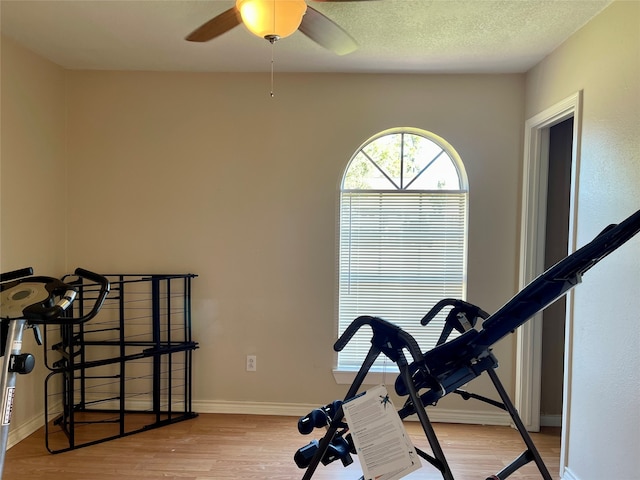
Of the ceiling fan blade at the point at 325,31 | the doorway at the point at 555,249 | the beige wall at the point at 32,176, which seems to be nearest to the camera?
the ceiling fan blade at the point at 325,31

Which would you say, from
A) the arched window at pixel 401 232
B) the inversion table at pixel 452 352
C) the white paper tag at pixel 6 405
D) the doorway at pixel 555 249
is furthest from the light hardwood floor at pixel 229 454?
the white paper tag at pixel 6 405

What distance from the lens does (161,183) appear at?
9.37 ft

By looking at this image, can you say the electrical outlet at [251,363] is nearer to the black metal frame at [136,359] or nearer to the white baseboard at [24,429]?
the black metal frame at [136,359]

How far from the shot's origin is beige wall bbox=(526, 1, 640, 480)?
1693mm

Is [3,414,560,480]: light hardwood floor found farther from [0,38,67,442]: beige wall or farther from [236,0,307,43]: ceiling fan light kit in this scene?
[236,0,307,43]: ceiling fan light kit

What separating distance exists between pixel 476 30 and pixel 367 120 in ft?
2.85

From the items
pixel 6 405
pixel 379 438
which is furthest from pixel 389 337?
pixel 6 405

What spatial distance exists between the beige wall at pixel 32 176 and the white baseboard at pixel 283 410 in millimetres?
1099

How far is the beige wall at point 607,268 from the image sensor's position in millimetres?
1693

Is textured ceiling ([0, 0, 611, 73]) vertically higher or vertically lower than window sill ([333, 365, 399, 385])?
higher

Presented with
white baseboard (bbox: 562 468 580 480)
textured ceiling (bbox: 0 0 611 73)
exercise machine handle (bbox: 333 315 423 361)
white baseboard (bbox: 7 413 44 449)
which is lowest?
white baseboard (bbox: 7 413 44 449)

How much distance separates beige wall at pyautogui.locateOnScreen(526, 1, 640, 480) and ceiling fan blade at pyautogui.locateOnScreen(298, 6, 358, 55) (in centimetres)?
119

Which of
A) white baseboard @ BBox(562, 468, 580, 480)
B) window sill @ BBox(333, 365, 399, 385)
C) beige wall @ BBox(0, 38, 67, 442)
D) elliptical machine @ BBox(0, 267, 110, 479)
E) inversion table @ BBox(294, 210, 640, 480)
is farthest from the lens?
window sill @ BBox(333, 365, 399, 385)

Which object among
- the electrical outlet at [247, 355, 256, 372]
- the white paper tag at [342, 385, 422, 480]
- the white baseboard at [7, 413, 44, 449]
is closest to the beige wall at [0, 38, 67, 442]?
the white baseboard at [7, 413, 44, 449]
